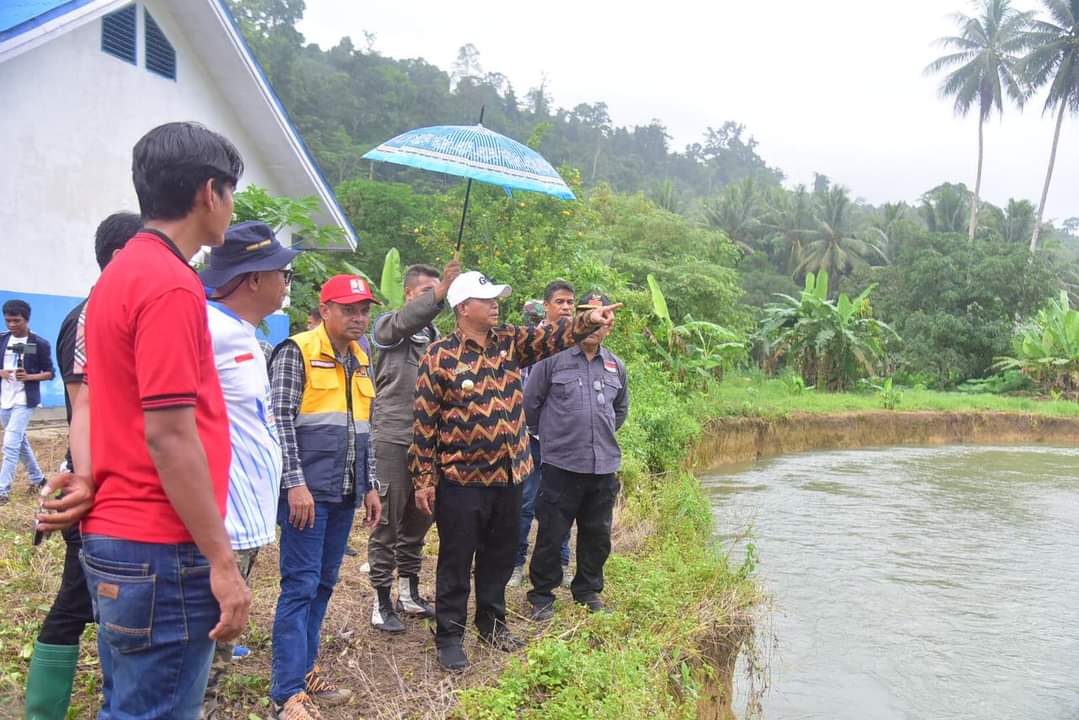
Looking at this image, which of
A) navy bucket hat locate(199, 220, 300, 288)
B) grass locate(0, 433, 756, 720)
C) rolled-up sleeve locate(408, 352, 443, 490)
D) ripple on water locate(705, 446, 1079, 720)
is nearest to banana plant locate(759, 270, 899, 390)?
ripple on water locate(705, 446, 1079, 720)

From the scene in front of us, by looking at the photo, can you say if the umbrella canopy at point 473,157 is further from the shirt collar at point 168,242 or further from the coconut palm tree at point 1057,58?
the coconut palm tree at point 1057,58

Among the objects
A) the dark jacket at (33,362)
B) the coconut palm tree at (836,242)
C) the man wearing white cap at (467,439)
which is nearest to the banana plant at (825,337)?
the dark jacket at (33,362)

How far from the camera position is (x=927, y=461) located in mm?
15203

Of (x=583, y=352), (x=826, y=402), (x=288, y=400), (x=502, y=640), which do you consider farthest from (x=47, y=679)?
(x=826, y=402)

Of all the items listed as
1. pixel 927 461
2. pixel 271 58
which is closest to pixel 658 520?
pixel 927 461

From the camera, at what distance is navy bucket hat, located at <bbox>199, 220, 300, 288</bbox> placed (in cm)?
260

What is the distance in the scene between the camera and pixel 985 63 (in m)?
37.4

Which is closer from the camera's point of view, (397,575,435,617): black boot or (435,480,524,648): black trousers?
(435,480,524,648): black trousers

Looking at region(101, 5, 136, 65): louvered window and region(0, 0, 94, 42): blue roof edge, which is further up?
region(101, 5, 136, 65): louvered window

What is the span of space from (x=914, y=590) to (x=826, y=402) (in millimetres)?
10894

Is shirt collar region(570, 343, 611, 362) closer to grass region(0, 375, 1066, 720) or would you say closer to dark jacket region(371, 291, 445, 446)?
dark jacket region(371, 291, 445, 446)

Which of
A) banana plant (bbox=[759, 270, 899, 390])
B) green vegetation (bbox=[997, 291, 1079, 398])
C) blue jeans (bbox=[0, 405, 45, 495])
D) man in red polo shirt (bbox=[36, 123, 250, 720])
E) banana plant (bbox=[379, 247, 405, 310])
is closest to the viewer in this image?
man in red polo shirt (bbox=[36, 123, 250, 720])

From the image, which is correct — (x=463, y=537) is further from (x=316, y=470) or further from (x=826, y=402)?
(x=826, y=402)

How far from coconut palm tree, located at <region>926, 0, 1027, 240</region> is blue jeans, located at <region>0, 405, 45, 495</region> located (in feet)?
123
